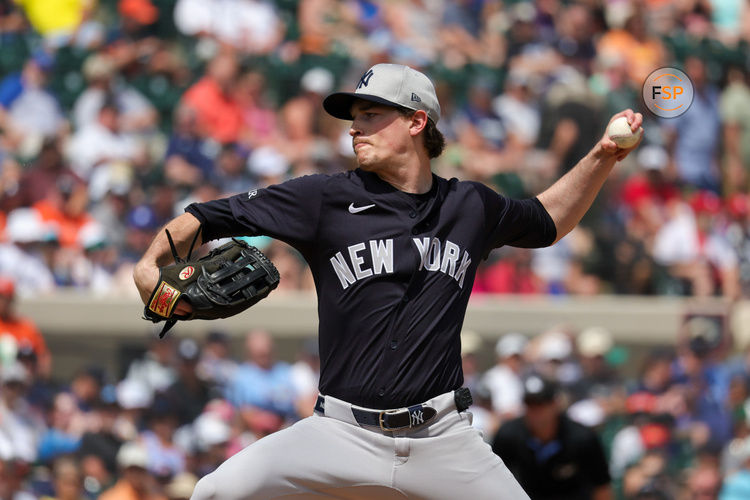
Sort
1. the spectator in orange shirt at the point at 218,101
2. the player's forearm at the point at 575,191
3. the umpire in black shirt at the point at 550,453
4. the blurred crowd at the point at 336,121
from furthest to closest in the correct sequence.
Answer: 1. the spectator in orange shirt at the point at 218,101
2. the blurred crowd at the point at 336,121
3. the umpire in black shirt at the point at 550,453
4. the player's forearm at the point at 575,191

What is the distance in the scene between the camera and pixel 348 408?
13.8ft

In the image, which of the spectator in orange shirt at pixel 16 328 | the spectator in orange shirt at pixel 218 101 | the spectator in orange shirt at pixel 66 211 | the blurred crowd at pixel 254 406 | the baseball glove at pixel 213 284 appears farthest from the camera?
the spectator in orange shirt at pixel 218 101

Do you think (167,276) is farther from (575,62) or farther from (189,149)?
(575,62)

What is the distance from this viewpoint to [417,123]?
4.50 meters

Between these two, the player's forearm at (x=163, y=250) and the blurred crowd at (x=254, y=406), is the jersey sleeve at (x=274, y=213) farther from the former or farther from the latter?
the blurred crowd at (x=254, y=406)

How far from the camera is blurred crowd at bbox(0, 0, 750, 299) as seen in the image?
10.8 m

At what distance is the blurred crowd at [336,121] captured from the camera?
35.4 ft

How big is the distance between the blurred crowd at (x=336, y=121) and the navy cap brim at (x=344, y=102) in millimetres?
5946

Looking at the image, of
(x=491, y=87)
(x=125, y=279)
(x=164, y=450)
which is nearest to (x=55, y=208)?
(x=125, y=279)

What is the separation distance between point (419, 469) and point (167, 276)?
1049 millimetres

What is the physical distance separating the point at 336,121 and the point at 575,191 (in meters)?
7.25

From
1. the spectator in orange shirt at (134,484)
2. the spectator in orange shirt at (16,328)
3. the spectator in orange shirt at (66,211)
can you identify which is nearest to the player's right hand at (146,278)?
the spectator in orange shirt at (134,484)

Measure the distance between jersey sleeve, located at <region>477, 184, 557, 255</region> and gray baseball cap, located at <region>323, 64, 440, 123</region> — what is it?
382 millimetres

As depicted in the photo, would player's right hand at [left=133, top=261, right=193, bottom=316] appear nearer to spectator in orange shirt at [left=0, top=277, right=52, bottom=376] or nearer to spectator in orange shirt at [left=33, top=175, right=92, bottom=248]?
spectator in orange shirt at [left=0, top=277, right=52, bottom=376]
